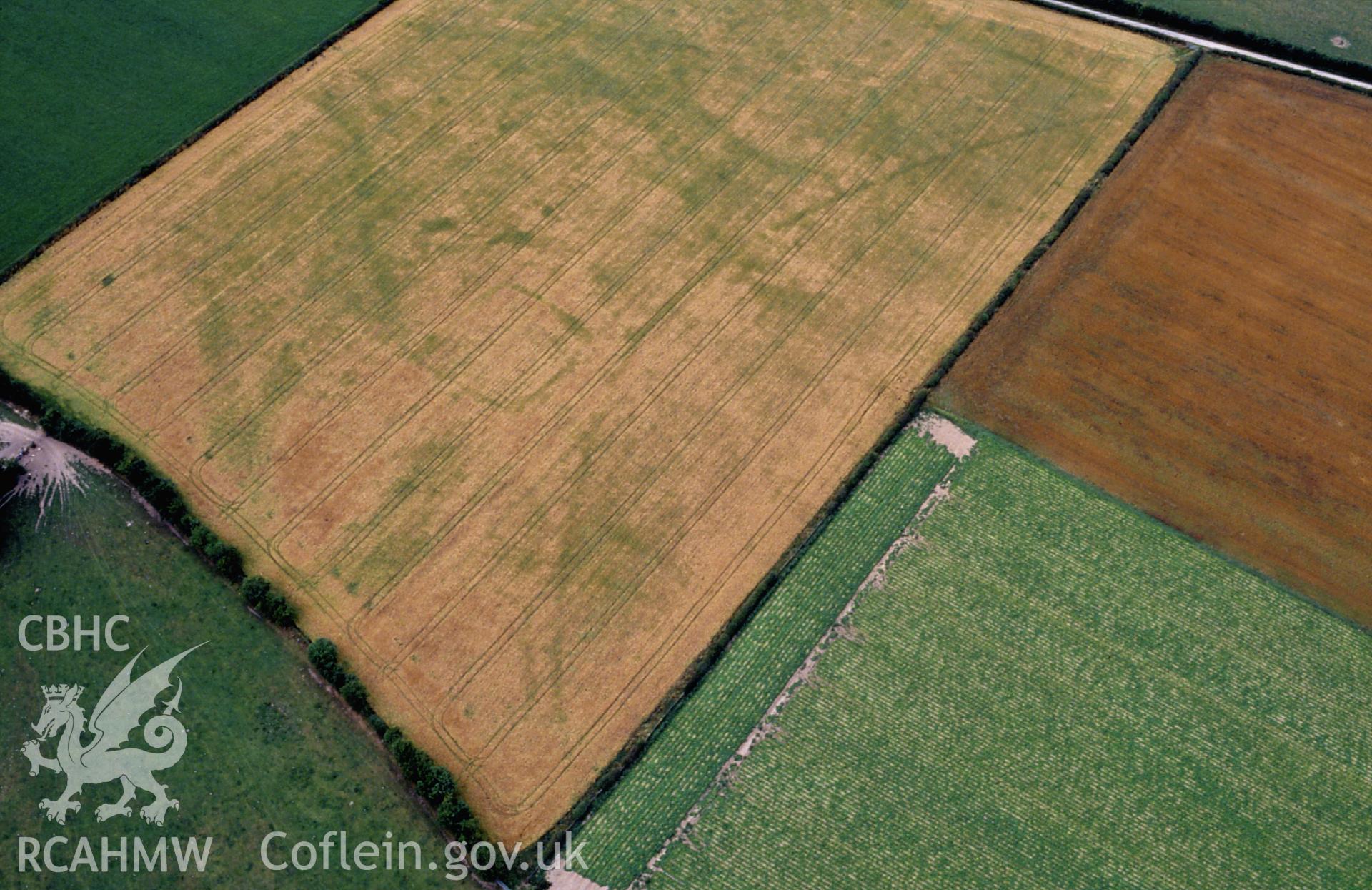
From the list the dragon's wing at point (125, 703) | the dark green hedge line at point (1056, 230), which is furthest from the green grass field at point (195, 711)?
the dark green hedge line at point (1056, 230)

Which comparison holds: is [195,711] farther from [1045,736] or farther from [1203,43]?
[1203,43]

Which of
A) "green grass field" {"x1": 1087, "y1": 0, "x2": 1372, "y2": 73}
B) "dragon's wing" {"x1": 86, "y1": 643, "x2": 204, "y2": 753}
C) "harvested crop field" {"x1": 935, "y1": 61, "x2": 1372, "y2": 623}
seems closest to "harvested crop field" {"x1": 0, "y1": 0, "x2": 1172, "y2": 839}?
"harvested crop field" {"x1": 935, "y1": 61, "x2": 1372, "y2": 623}

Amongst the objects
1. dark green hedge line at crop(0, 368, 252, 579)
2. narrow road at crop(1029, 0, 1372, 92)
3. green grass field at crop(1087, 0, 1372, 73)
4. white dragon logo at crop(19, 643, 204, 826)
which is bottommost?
white dragon logo at crop(19, 643, 204, 826)

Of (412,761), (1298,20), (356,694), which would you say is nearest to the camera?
(412,761)

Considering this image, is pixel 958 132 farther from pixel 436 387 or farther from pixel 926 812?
pixel 926 812

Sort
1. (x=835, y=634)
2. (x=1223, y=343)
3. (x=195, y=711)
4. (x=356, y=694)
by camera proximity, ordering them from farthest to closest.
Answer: (x=1223, y=343) → (x=835, y=634) → (x=195, y=711) → (x=356, y=694)

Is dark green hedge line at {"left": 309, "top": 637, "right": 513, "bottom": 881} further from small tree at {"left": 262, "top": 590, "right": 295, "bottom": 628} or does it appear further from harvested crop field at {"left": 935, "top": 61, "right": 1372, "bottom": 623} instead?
harvested crop field at {"left": 935, "top": 61, "right": 1372, "bottom": 623}

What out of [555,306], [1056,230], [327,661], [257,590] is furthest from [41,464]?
[1056,230]

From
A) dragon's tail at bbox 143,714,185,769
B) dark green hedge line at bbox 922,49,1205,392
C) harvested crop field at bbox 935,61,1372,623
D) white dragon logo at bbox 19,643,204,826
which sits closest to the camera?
white dragon logo at bbox 19,643,204,826
